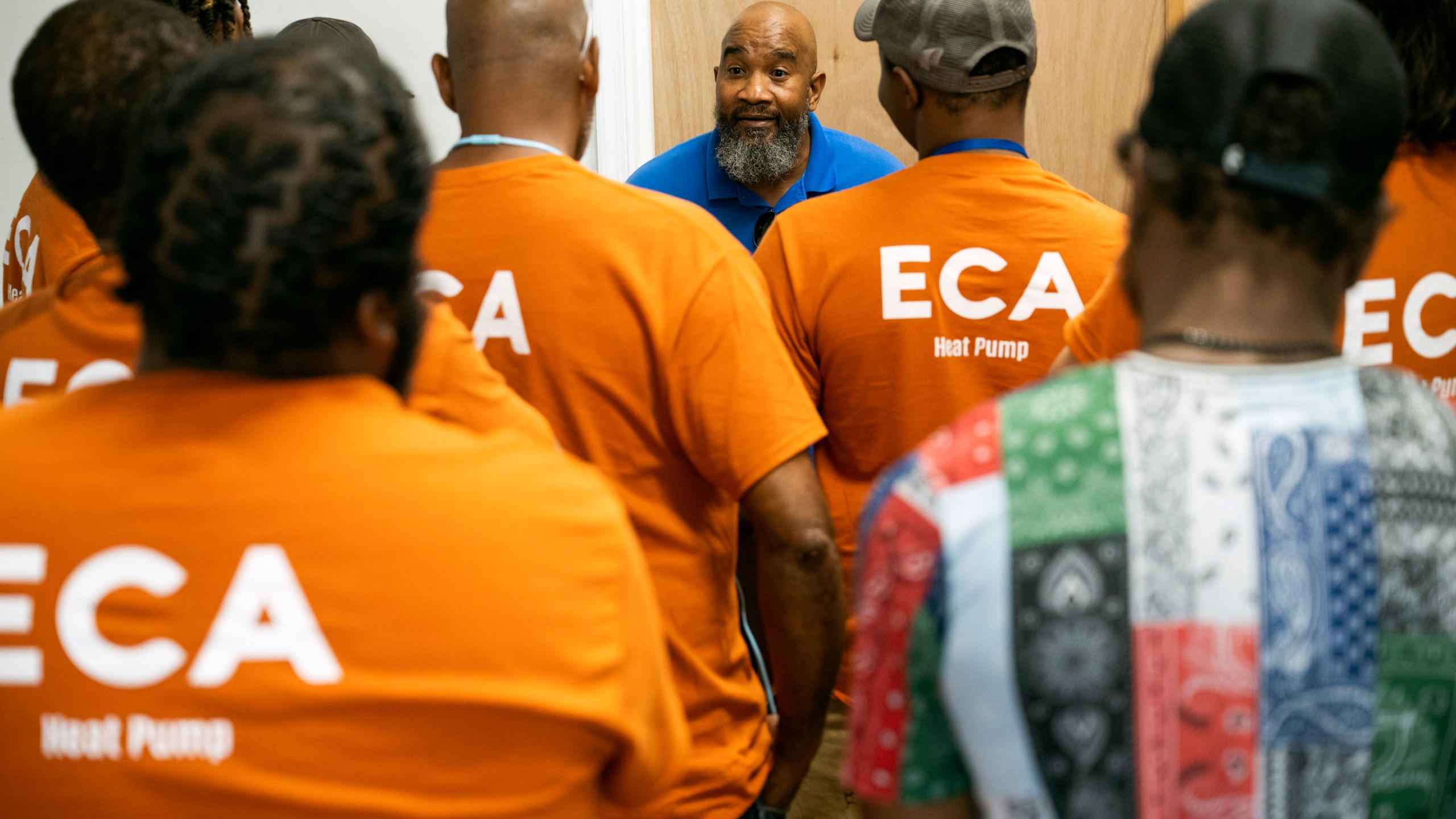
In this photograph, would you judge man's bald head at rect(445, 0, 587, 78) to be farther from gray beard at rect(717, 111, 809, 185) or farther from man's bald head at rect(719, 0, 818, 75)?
man's bald head at rect(719, 0, 818, 75)

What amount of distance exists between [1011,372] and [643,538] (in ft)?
2.34

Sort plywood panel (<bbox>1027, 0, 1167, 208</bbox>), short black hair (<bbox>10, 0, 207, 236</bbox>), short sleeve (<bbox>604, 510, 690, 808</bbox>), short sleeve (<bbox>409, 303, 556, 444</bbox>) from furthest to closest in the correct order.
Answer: plywood panel (<bbox>1027, 0, 1167, 208</bbox>) → short black hair (<bbox>10, 0, 207, 236</bbox>) → short sleeve (<bbox>409, 303, 556, 444</bbox>) → short sleeve (<bbox>604, 510, 690, 808</bbox>)

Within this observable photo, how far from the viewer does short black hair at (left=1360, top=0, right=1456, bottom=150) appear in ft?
5.34

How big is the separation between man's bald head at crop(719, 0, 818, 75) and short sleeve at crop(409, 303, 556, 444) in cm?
238

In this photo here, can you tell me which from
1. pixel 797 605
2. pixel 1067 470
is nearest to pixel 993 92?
pixel 797 605

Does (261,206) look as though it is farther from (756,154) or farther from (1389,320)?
(756,154)

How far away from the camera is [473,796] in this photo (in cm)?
94

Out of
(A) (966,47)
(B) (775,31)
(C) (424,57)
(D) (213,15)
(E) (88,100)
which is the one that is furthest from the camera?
(C) (424,57)

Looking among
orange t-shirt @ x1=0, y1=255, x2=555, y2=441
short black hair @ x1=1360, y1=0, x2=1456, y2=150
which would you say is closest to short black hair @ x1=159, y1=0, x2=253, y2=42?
orange t-shirt @ x1=0, y1=255, x2=555, y2=441

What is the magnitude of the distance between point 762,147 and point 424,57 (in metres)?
1.12

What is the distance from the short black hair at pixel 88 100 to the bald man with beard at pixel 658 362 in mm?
404

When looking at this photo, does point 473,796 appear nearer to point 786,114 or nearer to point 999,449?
point 999,449

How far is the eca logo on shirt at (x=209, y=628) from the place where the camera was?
0.89 meters

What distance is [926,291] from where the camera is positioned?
2041mm
